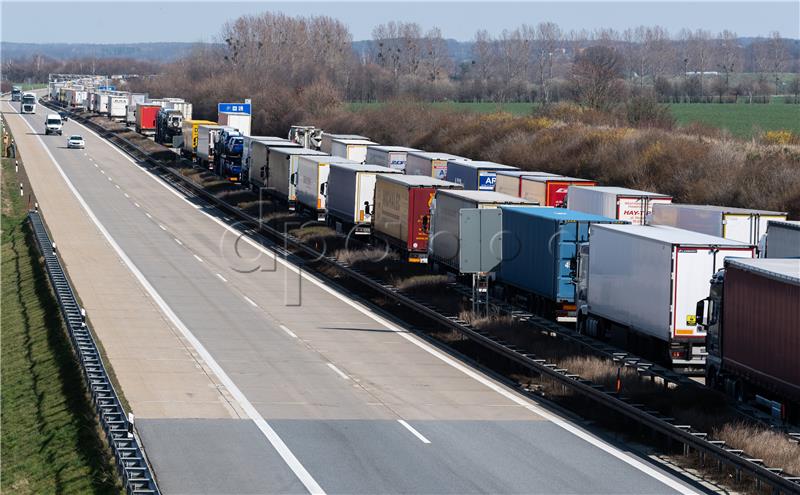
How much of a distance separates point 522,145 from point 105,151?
43.8 metres

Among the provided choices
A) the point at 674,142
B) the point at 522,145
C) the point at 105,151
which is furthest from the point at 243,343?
the point at 105,151

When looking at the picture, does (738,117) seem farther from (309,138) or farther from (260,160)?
(260,160)

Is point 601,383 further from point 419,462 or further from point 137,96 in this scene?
point 137,96

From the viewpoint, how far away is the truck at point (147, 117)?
124 metres

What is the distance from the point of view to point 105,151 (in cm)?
10800

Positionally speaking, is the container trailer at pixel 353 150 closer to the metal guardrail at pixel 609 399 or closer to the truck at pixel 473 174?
the truck at pixel 473 174

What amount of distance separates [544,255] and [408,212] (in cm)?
1035

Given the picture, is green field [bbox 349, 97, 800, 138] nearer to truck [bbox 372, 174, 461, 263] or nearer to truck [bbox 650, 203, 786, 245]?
truck [bbox 372, 174, 461, 263]

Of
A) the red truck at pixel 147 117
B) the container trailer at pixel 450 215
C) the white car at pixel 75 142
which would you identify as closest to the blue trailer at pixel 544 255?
the container trailer at pixel 450 215

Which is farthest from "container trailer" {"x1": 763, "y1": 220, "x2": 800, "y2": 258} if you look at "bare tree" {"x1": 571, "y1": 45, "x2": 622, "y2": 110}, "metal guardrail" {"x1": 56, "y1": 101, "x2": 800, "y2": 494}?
"bare tree" {"x1": 571, "y1": 45, "x2": 622, "y2": 110}

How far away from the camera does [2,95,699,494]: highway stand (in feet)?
65.3

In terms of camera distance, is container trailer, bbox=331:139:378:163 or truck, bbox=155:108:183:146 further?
truck, bbox=155:108:183:146

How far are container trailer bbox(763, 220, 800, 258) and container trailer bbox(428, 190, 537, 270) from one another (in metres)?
9.75

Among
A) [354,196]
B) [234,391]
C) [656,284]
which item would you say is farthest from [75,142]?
Answer: [656,284]
